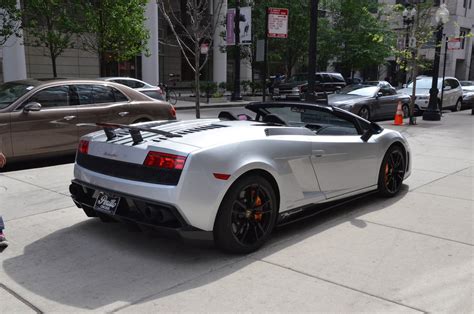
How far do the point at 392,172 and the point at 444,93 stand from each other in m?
17.2

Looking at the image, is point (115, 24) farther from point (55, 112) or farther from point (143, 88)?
point (55, 112)

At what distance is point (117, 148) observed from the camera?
4.48m

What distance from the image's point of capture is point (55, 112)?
27.5 feet

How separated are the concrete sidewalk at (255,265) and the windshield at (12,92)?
234 centimetres

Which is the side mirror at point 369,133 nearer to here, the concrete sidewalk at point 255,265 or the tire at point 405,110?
the concrete sidewalk at point 255,265

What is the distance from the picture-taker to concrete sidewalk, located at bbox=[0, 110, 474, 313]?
11.7ft

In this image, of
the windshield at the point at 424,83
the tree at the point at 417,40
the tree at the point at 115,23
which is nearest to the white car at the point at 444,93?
the windshield at the point at 424,83

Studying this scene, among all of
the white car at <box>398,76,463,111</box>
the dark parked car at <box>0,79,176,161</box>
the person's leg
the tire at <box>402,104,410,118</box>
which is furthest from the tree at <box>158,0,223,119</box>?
the white car at <box>398,76,463,111</box>

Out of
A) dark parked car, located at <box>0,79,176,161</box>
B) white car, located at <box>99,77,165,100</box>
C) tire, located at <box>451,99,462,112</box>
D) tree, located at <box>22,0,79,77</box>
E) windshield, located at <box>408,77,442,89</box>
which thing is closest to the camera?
dark parked car, located at <box>0,79,176,161</box>

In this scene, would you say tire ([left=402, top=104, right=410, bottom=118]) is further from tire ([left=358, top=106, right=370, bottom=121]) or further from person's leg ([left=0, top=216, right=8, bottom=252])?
person's leg ([left=0, top=216, right=8, bottom=252])

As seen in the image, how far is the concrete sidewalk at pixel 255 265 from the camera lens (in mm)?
3568

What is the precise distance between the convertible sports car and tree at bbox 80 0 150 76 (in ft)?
45.7

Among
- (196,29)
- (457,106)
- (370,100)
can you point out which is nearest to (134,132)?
(196,29)

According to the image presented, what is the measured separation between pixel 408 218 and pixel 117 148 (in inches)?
134
